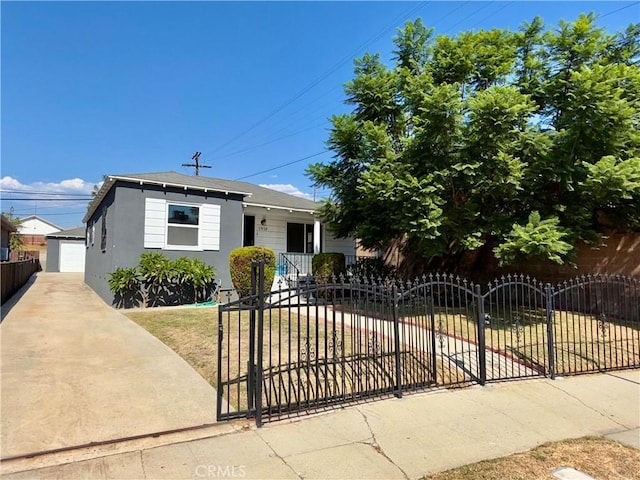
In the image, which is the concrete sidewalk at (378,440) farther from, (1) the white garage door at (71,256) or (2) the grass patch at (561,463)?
(1) the white garage door at (71,256)

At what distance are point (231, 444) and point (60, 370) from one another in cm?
351

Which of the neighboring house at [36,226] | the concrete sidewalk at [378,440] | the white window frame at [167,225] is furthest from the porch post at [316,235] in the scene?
the neighboring house at [36,226]

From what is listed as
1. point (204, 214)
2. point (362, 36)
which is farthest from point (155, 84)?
point (362, 36)

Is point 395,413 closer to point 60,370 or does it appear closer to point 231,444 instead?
point 231,444

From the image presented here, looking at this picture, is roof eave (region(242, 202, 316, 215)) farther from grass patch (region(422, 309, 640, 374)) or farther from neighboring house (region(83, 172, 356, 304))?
grass patch (region(422, 309, 640, 374))

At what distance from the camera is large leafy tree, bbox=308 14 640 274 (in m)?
7.80

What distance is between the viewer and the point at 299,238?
1719cm

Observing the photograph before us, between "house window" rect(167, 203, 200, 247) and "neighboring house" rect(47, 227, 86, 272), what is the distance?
74.8 ft

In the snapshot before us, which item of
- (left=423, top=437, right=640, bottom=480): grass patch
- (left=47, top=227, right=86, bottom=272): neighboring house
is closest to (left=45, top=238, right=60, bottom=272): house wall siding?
(left=47, top=227, right=86, bottom=272): neighboring house

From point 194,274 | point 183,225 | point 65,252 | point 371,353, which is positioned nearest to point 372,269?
point 194,274

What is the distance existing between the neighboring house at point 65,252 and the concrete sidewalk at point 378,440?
1255 inches

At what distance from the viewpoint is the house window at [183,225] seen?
1215 centimetres

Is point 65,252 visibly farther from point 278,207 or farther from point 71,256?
point 278,207

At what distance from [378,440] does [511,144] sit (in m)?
7.27
